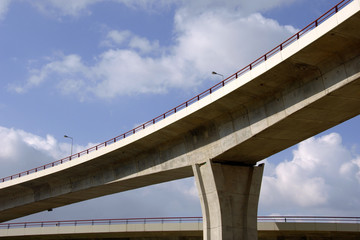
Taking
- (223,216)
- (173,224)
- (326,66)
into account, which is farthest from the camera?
(173,224)

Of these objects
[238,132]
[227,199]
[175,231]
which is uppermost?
[238,132]

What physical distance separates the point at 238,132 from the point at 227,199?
16.6 feet

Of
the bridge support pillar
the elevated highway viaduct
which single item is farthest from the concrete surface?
the bridge support pillar

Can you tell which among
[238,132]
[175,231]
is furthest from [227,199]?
[175,231]

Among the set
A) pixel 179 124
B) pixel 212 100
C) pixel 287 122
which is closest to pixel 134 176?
pixel 179 124

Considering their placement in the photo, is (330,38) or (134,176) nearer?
(330,38)

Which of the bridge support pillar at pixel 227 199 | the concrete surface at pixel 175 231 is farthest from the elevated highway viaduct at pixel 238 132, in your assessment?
the concrete surface at pixel 175 231

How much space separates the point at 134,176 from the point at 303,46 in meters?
19.3

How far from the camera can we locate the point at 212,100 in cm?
2766

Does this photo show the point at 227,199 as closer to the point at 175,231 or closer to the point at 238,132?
the point at 238,132

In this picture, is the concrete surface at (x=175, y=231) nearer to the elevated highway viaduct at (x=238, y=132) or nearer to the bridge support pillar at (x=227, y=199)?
the elevated highway viaduct at (x=238, y=132)

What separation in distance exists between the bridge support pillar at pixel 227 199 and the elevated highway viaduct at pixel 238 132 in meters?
0.07

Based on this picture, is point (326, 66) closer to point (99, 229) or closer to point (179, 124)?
point (179, 124)

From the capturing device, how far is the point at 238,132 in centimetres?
2828
